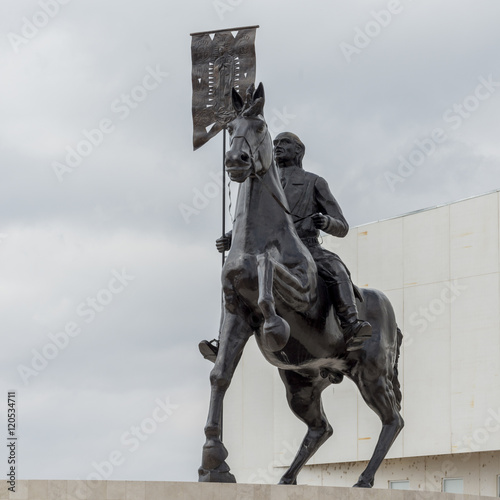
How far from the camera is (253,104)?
13.2 metres

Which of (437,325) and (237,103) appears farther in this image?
(437,325)

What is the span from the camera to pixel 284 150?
1479 cm

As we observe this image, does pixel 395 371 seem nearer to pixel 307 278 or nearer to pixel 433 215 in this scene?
pixel 307 278

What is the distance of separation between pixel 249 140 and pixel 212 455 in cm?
311

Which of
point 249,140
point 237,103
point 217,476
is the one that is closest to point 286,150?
point 237,103

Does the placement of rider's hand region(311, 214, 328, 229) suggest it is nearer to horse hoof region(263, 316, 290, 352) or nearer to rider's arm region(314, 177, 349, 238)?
rider's arm region(314, 177, 349, 238)

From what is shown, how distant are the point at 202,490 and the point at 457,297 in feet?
58.4

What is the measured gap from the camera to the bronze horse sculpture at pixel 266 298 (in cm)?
1273

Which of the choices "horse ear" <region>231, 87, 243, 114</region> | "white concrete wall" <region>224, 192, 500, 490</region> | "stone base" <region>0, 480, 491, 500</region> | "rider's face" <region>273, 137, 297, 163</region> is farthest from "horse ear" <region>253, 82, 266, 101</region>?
"white concrete wall" <region>224, 192, 500, 490</region>

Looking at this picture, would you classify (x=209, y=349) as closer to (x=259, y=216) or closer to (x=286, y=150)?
(x=259, y=216)

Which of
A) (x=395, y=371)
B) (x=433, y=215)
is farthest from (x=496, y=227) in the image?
(x=395, y=371)

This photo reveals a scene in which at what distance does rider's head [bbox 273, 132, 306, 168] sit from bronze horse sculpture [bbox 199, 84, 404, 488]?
113 cm

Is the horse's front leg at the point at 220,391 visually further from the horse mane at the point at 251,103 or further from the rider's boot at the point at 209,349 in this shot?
the horse mane at the point at 251,103

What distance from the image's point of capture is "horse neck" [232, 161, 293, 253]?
1329cm
